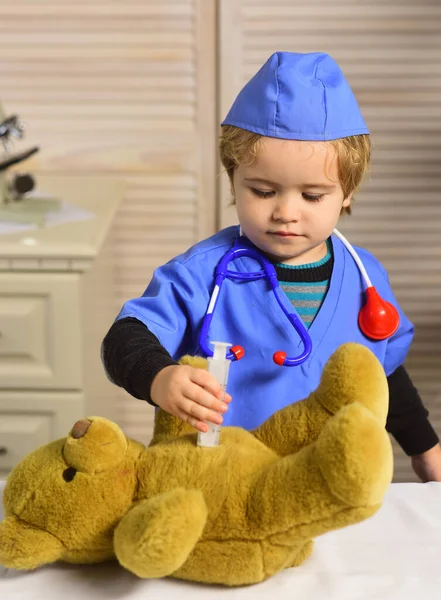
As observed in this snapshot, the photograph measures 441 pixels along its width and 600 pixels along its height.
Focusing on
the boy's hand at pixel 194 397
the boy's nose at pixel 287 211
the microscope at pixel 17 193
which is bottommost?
the microscope at pixel 17 193

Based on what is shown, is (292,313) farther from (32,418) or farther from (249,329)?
(32,418)

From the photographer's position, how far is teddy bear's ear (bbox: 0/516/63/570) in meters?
0.65

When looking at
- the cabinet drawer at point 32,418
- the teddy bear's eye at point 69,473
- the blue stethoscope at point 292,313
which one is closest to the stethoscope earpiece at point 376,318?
the blue stethoscope at point 292,313

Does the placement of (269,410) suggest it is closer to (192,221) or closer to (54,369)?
(54,369)

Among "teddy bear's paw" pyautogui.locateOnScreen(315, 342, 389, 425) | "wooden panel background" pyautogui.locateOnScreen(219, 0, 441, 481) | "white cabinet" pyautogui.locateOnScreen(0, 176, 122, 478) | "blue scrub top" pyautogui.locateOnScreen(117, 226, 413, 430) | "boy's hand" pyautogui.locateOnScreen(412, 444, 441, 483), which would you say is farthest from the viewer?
"wooden panel background" pyautogui.locateOnScreen(219, 0, 441, 481)

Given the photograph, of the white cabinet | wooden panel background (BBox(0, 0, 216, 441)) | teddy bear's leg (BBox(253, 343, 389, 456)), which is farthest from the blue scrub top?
wooden panel background (BBox(0, 0, 216, 441))

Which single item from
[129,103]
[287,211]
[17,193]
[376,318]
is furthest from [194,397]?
[129,103]

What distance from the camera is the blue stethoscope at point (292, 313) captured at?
87 cm

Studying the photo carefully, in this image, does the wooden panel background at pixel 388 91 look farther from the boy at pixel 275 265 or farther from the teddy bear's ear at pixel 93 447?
the teddy bear's ear at pixel 93 447

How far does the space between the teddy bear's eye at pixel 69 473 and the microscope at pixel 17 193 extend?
96 centimetres

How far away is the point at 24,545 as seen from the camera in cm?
65

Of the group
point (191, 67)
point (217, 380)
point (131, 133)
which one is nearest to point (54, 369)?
point (131, 133)

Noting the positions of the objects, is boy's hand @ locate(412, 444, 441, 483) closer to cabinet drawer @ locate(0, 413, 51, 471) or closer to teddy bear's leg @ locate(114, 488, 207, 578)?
teddy bear's leg @ locate(114, 488, 207, 578)

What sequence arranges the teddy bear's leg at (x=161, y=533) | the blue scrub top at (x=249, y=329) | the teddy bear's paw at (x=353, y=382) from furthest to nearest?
the blue scrub top at (x=249, y=329), the teddy bear's paw at (x=353, y=382), the teddy bear's leg at (x=161, y=533)
